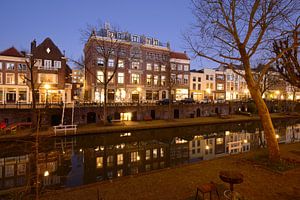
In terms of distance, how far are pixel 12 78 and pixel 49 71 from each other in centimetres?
654

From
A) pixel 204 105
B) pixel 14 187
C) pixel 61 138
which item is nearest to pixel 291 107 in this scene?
pixel 204 105

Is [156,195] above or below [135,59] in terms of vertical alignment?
below

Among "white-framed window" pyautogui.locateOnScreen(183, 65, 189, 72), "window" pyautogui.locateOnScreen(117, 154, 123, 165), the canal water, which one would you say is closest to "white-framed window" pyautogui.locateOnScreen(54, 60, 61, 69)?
the canal water

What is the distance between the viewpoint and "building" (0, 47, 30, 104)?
35625 millimetres

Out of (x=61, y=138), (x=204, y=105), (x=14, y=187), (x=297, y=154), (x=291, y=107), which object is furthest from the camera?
(x=291, y=107)

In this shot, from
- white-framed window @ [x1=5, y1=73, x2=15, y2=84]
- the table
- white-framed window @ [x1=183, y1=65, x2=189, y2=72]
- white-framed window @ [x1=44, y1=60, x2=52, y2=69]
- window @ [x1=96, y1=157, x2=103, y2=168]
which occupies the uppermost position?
white-framed window @ [x1=183, y1=65, x2=189, y2=72]

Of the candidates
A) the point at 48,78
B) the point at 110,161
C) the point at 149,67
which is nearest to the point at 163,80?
the point at 149,67

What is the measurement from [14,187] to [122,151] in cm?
835

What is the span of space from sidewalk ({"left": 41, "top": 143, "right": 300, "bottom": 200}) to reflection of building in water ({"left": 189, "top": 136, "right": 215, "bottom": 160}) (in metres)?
5.58

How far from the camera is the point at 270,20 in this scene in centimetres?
930

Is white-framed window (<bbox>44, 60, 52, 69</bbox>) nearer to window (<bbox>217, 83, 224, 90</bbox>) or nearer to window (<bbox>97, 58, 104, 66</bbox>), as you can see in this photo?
window (<bbox>97, 58, 104, 66</bbox>)

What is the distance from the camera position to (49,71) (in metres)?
38.0

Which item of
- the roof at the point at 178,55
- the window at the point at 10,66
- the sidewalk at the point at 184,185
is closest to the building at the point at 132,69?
the roof at the point at 178,55

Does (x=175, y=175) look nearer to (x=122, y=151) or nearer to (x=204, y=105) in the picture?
(x=122, y=151)
